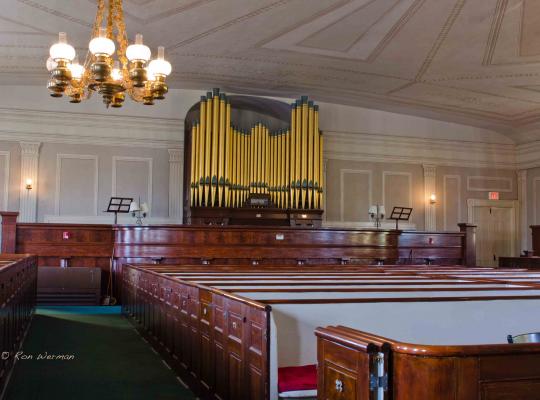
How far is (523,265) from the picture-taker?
465 inches

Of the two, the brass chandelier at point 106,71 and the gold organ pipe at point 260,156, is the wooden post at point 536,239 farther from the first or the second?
the brass chandelier at point 106,71

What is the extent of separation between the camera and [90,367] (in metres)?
4.85

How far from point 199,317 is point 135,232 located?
5.71 metres

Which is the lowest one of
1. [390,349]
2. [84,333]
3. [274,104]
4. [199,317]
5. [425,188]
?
[84,333]

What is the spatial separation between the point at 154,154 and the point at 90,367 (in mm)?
7691

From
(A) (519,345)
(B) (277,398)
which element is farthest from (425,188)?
(A) (519,345)

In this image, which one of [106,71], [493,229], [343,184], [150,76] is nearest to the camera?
[106,71]

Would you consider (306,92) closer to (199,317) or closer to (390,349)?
(199,317)

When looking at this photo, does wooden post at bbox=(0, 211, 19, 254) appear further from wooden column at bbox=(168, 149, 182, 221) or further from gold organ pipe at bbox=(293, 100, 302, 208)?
gold organ pipe at bbox=(293, 100, 302, 208)

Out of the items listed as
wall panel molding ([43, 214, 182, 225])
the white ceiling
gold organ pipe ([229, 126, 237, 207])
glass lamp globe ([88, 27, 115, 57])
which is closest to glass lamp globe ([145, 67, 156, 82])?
glass lamp globe ([88, 27, 115, 57])

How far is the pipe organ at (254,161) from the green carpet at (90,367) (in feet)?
15.9

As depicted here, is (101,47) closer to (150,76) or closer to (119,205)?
(150,76)

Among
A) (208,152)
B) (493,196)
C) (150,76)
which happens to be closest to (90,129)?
(208,152)

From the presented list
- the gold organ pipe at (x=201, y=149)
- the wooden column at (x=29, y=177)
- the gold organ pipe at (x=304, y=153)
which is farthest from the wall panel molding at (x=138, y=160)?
the gold organ pipe at (x=304, y=153)
